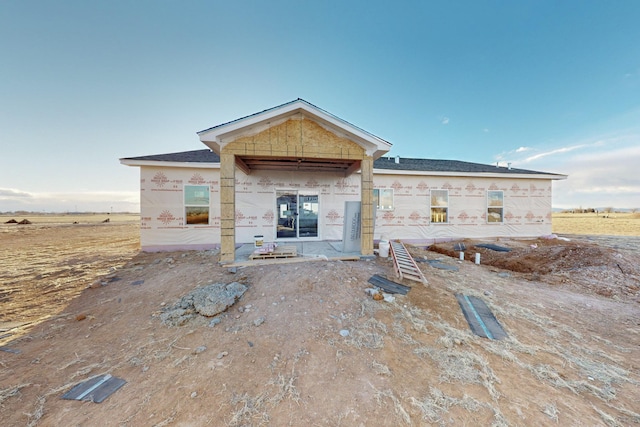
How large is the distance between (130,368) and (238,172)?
7.77 m

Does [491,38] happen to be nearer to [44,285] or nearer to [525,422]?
[525,422]

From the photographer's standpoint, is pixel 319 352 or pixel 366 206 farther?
pixel 366 206

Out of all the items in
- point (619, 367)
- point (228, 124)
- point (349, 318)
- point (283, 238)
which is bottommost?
point (619, 367)

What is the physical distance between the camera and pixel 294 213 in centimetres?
995

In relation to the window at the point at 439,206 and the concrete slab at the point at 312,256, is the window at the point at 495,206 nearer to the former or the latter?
the window at the point at 439,206

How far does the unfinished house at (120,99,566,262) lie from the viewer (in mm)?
6258

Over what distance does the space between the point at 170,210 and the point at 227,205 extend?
4893 millimetres

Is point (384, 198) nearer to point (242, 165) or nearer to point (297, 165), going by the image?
point (297, 165)

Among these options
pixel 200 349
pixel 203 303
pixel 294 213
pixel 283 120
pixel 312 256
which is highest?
pixel 283 120

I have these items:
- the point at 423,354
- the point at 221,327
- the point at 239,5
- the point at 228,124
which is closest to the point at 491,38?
the point at 239,5

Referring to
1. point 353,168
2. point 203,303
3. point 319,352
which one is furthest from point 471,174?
point 203,303

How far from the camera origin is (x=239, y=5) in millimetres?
9977

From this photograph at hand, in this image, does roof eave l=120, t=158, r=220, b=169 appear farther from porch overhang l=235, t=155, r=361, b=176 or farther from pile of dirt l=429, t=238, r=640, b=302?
pile of dirt l=429, t=238, r=640, b=302

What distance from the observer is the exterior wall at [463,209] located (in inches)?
425
